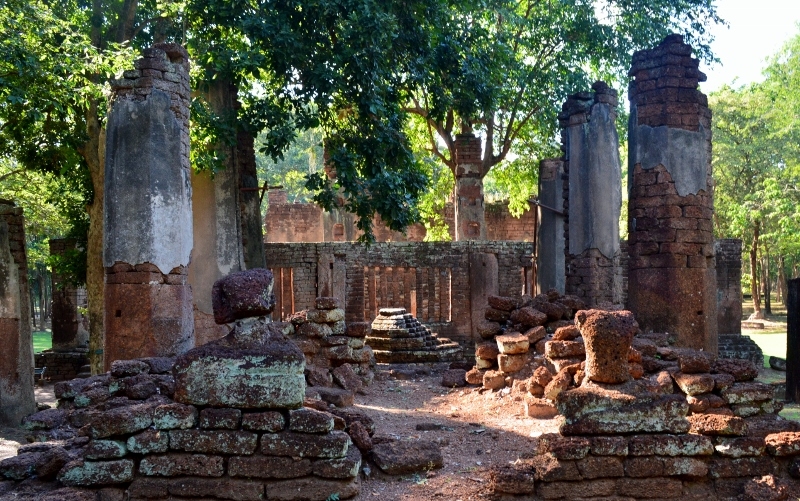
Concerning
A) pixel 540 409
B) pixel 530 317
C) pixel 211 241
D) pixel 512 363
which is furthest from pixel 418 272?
pixel 540 409

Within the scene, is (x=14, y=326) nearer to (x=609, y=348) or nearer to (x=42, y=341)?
(x=609, y=348)

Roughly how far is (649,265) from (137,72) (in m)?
A: 6.49

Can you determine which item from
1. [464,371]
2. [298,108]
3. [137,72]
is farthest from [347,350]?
[137,72]

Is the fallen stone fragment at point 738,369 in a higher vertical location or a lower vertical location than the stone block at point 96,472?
higher

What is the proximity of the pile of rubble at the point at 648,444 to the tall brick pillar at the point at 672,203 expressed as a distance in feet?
10.9

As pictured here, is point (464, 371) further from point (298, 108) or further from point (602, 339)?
point (602, 339)

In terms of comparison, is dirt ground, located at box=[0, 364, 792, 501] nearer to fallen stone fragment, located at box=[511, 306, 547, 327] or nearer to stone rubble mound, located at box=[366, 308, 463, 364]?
stone rubble mound, located at box=[366, 308, 463, 364]

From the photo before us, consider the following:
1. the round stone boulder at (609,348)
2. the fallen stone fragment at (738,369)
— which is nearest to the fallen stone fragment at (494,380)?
the fallen stone fragment at (738,369)

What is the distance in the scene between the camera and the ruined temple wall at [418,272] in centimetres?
1516

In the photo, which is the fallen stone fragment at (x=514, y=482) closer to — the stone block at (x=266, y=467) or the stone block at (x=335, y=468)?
the stone block at (x=335, y=468)

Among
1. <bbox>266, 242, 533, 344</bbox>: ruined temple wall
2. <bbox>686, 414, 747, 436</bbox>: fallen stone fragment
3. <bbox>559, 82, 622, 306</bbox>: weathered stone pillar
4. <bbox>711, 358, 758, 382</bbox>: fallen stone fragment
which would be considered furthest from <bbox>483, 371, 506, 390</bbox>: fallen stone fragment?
<bbox>266, 242, 533, 344</bbox>: ruined temple wall

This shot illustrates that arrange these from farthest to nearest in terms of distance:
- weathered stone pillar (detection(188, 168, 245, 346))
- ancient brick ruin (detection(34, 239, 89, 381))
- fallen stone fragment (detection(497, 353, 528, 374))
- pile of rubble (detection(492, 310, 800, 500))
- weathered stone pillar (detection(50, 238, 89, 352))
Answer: weathered stone pillar (detection(50, 238, 89, 352))
ancient brick ruin (detection(34, 239, 89, 381))
weathered stone pillar (detection(188, 168, 245, 346))
fallen stone fragment (detection(497, 353, 528, 374))
pile of rubble (detection(492, 310, 800, 500))

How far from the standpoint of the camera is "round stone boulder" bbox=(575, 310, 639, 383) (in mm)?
5676

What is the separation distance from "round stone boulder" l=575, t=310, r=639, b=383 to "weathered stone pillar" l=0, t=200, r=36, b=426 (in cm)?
759
